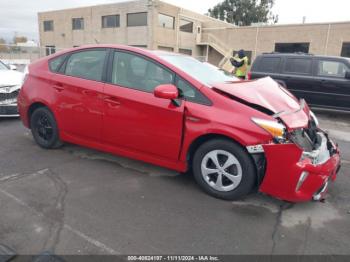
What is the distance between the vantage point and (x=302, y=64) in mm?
7988

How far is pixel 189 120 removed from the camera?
10.4 feet

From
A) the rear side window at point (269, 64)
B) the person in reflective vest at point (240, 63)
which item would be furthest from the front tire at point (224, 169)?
the person in reflective vest at point (240, 63)

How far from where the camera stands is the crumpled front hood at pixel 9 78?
5.99 meters

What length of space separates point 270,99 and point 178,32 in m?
27.8

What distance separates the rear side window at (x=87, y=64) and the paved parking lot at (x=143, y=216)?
1.21m

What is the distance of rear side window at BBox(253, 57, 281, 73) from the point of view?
835 cm

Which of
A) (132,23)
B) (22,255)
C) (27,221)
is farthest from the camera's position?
(132,23)

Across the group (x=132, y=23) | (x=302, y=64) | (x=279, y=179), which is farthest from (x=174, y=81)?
(x=132, y=23)

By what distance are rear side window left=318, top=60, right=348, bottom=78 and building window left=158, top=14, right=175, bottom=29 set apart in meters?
22.0

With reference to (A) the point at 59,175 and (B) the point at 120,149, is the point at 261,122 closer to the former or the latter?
(B) the point at 120,149

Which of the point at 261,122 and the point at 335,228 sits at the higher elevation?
the point at 261,122

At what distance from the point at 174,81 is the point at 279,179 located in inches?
60.2

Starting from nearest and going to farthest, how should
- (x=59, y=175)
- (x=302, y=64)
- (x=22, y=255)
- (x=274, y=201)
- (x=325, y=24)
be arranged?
(x=22, y=255) → (x=274, y=201) → (x=59, y=175) → (x=302, y=64) → (x=325, y=24)

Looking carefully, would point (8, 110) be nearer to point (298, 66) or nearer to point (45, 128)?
point (45, 128)
